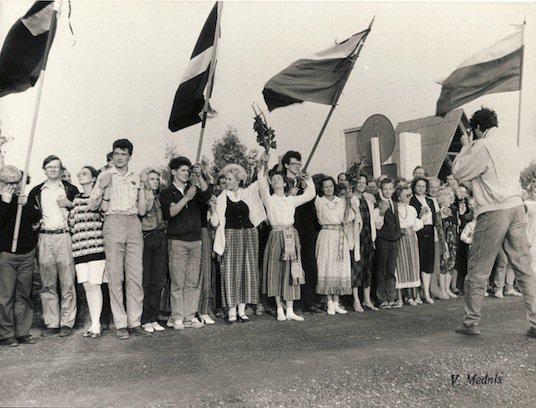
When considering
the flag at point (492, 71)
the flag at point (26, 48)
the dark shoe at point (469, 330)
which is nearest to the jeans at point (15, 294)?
the flag at point (26, 48)

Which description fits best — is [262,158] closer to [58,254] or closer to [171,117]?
[171,117]

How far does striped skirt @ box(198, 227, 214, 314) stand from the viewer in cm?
627

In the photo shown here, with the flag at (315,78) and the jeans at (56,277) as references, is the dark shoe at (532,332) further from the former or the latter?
the jeans at (56,277)

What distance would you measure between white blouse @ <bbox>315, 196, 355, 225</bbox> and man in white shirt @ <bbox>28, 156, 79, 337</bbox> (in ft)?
10.1

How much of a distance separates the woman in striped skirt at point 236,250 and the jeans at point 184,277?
1.18ft

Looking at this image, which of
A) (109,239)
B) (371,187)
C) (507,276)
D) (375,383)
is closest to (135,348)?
(109,239)

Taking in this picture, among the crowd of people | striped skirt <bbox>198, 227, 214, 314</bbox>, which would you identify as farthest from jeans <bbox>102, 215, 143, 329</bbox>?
striped skirt <bbox>198, 227, 214, 314</bbox>

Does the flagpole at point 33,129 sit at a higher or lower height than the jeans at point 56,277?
higher

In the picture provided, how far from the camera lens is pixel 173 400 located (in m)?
3.34

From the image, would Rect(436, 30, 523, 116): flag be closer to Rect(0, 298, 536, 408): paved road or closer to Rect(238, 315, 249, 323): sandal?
Rect(0, 298, 536, 408): paved road

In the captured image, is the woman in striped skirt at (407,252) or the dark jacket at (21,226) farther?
the woman in striped skirt at (407,252)

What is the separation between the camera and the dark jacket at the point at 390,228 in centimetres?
713

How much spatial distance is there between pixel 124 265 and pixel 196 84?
7.05 ft

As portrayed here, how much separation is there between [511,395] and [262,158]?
13.0ft
